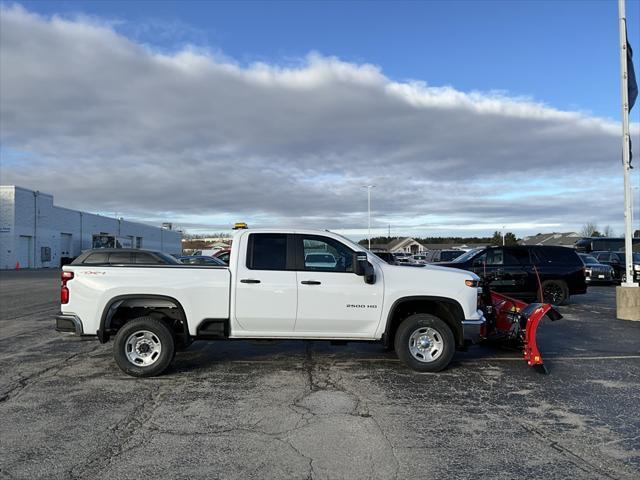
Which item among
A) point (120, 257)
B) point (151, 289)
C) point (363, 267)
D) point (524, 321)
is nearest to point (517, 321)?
point (524, 321)

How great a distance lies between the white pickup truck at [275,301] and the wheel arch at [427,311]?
0.06ft

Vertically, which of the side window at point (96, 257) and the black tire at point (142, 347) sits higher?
the side window at point (96, 257)

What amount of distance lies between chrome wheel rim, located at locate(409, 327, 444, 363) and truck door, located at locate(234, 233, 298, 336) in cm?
169

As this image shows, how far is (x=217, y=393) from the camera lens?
6375 millimetres

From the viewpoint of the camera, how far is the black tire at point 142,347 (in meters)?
7.03

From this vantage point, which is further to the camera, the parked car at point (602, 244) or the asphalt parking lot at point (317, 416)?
the parked car at point (602, 244)

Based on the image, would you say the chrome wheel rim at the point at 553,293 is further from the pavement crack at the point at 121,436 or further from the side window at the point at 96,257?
the side window at the point at 96,257

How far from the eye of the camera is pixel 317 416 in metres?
5.52

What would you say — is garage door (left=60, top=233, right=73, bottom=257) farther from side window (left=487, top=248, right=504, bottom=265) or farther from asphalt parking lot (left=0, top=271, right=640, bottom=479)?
asphalt parking lot (left=0, top=271, right=640, bottom=479)

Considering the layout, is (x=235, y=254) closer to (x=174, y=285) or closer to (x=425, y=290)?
(x=174, y=285)

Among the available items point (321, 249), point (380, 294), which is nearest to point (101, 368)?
point (321, 249)

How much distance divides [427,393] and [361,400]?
860mm

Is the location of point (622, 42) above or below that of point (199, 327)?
above

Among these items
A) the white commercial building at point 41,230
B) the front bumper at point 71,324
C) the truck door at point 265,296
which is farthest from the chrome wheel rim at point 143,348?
the white commercial building at point 41,230
